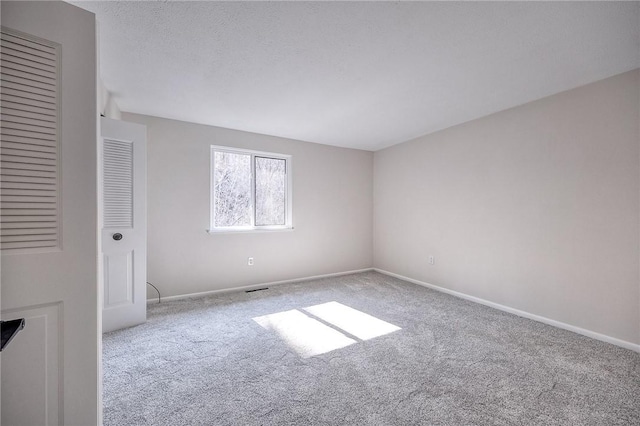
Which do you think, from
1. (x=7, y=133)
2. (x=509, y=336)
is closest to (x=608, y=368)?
(x=509, y=336)

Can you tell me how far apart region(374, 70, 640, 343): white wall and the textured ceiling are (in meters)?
0.31

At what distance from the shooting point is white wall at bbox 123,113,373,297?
3432 mm

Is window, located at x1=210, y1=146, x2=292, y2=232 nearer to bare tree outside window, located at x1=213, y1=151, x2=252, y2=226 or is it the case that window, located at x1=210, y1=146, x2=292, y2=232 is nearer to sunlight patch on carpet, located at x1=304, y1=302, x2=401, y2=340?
bare tree outside window, located at x1=213, y1=151, x2=252, y2=226

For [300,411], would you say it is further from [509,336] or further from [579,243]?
[579,243]

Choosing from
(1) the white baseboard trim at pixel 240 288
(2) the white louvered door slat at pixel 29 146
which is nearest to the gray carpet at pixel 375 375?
(1) the white baseboard trim at pixel 240 288

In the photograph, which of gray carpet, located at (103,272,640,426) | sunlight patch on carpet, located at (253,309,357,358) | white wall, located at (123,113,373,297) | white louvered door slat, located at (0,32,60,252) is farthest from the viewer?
white wall, located at (123,113,373,297)

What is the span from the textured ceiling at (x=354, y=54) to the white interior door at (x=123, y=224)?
52 centimetres

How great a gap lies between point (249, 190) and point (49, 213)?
3129mm

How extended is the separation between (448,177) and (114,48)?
388cm

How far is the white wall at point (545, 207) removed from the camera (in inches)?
92.0

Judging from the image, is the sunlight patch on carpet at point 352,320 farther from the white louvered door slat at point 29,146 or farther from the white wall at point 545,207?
the white louvered door slat at point 29,146

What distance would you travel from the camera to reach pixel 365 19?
66.4 inches

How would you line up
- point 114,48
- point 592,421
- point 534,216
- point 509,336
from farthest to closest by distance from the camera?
point 534,216 < point 509,336 < point 114,48 < point 592,421

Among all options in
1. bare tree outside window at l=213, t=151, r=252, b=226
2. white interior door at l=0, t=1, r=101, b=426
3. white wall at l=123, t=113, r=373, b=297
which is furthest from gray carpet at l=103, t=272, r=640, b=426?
bare tree outside window at l=213, t=151, r=252, b=226
